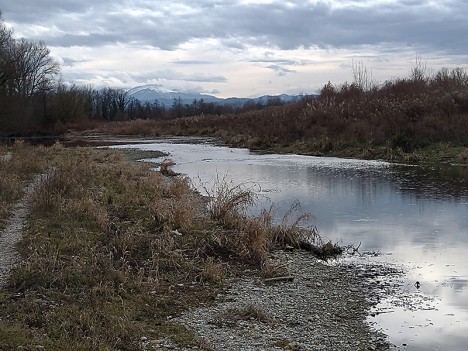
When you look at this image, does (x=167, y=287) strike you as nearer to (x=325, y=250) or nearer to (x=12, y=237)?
(x=12, y=237)

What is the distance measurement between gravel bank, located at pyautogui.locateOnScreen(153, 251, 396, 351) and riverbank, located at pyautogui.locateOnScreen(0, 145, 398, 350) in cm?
2

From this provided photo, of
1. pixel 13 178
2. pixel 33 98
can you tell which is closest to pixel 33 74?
pixel 33 98

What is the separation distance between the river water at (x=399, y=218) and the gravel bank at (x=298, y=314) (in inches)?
17.5

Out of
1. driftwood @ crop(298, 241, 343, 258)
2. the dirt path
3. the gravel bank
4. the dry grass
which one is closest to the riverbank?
the gravel bank

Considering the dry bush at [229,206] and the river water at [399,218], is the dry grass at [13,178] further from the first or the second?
the river water at [399,218]

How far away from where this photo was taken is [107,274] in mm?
9250

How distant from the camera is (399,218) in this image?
16.3 meters

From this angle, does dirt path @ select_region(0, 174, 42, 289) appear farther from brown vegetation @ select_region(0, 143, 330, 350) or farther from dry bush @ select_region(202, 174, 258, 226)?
dry bush @ select_region(202, 174, 258, 226)

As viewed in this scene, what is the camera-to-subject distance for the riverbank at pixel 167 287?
7262mm

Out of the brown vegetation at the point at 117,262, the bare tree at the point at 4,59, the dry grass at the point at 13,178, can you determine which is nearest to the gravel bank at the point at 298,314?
the brown vegetation at the point at 117,262

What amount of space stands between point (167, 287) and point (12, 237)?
400 centimetres

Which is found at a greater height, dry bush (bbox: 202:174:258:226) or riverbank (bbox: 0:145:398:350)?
dry bush (bbox: 202:174:258:226)

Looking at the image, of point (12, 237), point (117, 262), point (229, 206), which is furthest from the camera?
point (229, 206)

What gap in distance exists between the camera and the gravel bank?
7.59m
